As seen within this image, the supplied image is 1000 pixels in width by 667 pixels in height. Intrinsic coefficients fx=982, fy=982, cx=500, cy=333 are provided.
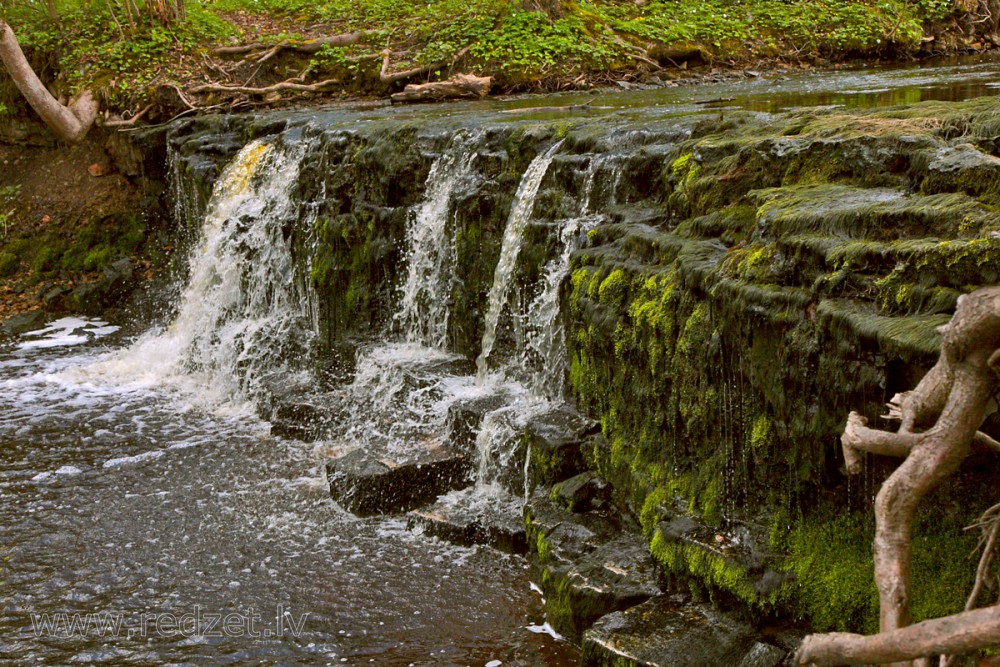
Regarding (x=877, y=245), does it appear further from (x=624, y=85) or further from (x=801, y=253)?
(x=624, y=85)

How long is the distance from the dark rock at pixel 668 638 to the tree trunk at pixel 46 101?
36.2 ft

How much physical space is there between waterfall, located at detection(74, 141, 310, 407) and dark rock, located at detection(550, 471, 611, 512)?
13.4ft

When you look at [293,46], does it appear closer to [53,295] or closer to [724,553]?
[53,295]

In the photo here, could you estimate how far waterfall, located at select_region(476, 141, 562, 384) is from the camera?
7797 millimetres

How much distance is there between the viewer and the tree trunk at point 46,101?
488 inches

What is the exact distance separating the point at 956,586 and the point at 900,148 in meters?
2.36

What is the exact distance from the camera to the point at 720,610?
483 centimetres

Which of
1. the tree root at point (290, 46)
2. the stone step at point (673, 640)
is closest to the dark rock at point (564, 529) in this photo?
the stone step at point (673, 640)

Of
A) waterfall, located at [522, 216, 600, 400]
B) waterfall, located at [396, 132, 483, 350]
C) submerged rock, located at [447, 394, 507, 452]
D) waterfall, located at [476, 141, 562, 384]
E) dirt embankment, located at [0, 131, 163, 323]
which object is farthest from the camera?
dirt embankment, located at [0, 131, 163, 323]

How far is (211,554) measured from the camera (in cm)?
630

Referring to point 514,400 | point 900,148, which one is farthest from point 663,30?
point 900,148

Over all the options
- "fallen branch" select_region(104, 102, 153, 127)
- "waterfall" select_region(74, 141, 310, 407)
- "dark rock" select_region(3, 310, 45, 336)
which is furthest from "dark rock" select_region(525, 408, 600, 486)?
"fallen branch" select_region(104, 102, 153, 127)

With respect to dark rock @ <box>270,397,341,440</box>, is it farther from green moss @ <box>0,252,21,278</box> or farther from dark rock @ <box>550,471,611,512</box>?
green moss @ <box>0,252,21,278</box>

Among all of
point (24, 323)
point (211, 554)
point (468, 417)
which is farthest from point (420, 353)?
point (24, 323)
